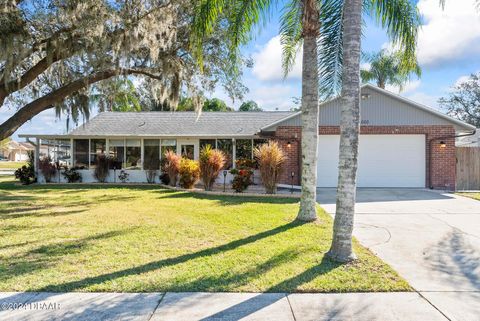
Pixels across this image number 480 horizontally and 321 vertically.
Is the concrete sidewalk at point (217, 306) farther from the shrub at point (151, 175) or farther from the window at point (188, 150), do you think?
the window at point (188, 150)

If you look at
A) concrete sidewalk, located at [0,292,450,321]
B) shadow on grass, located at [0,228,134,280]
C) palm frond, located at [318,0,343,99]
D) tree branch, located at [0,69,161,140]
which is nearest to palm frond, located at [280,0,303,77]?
palm frond, located at [318,0,343,99]

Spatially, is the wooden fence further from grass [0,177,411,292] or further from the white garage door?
grass [0,177,411,292]

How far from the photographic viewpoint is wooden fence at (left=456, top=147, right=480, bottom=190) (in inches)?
602

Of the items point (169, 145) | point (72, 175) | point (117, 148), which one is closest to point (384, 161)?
point (169, 145)

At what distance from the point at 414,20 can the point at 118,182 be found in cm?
1498

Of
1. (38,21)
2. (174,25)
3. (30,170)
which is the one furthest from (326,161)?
(30,170)

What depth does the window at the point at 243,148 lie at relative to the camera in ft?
58.9

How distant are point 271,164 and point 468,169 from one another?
30.6ft

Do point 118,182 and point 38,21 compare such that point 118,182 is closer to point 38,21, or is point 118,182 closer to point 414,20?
point 38,21

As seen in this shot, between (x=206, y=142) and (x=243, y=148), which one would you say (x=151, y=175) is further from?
(x=243, y=148)

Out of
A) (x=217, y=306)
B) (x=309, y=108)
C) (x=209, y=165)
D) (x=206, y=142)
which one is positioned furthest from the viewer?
(x=206, y=142)

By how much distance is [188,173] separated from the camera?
1427 centimetres

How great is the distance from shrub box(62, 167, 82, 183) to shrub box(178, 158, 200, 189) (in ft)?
21.2

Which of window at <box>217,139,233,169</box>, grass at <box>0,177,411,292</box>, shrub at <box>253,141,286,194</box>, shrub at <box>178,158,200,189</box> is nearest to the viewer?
grass at <box>0,177,411,292</box>
